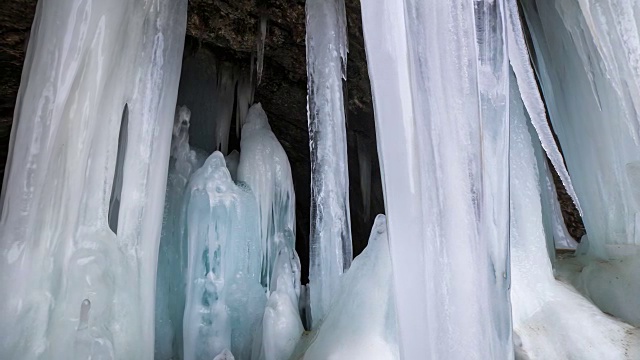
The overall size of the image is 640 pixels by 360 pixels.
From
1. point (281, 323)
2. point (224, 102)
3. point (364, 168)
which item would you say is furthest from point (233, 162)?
point (281, 323)

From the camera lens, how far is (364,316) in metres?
2.34

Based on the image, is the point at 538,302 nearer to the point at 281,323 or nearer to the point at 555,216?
the point at 555,216

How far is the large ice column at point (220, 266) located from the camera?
2.86m

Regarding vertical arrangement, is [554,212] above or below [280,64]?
below

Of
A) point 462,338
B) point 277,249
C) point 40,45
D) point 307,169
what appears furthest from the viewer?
point 307,169

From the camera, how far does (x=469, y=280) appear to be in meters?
1.60

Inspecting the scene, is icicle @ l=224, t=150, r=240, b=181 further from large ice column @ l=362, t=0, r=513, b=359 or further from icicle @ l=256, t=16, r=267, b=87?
large ice column @ l=362, t=0, r=513, b=359

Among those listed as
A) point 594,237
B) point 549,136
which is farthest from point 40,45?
point 594,237

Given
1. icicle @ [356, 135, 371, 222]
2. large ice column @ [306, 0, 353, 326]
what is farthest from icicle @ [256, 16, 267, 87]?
icicle @ [356, 135, 371, 222]

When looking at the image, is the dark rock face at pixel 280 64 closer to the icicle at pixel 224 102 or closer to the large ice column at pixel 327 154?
the icicle at pixel 224 102

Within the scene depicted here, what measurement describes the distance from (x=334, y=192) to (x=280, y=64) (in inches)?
51.6

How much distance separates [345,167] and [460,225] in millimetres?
1505

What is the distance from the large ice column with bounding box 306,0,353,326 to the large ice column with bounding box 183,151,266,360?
1.36 feet

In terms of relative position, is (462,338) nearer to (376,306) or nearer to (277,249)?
(376,306)
